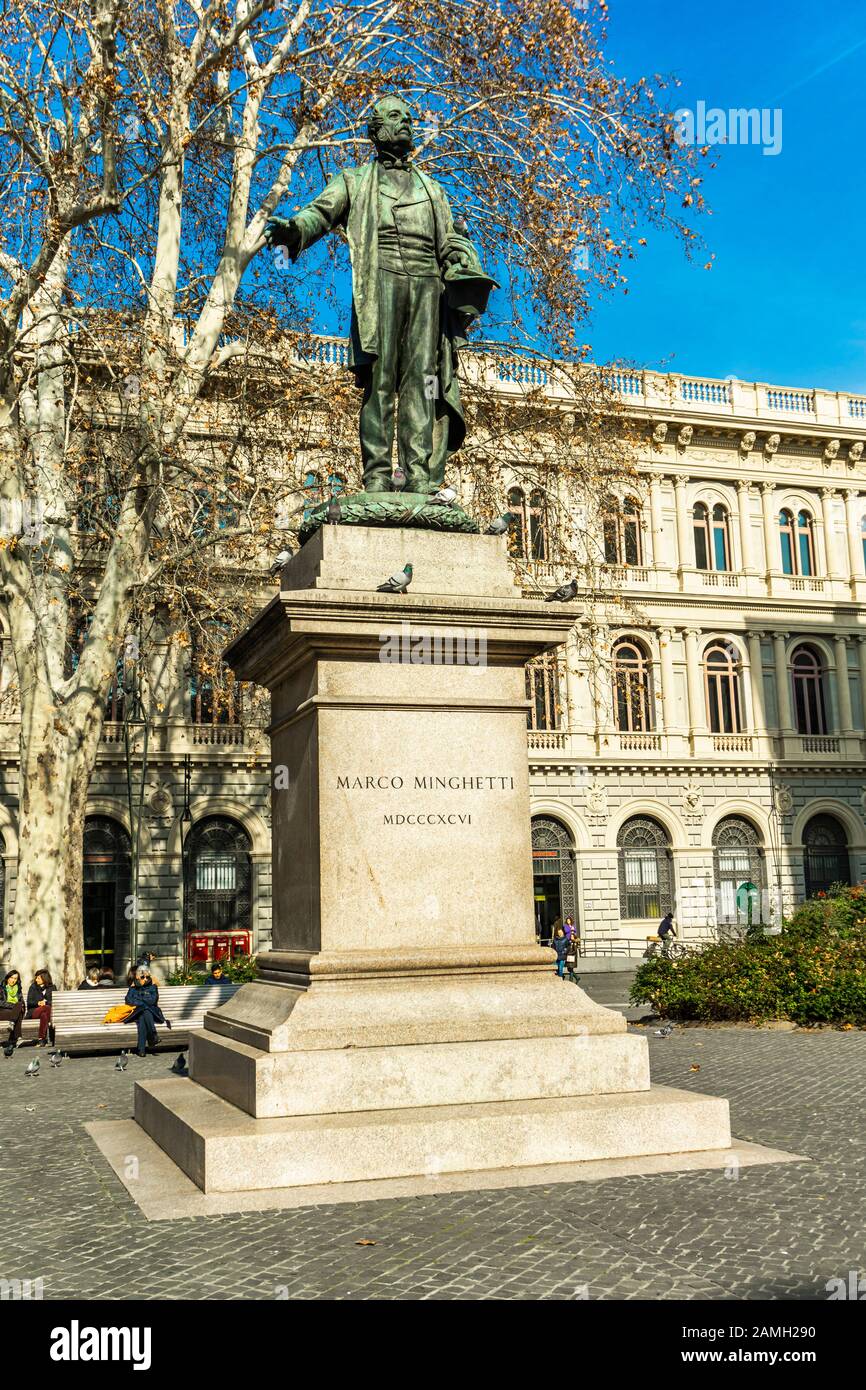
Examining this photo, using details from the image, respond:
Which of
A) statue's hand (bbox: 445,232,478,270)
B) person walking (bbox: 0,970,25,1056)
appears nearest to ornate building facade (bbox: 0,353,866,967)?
person walking (bbox: 0,970,25,1056)

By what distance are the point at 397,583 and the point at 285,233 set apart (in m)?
2.33

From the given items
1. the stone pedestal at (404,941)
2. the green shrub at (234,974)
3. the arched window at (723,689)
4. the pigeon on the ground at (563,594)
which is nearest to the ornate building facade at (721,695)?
the arched window at (723,689)

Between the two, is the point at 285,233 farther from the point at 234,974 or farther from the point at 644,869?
the point at 644,869

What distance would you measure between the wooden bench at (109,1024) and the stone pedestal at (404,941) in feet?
26.2

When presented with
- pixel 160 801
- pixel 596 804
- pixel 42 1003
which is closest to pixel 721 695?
pixel 596 804

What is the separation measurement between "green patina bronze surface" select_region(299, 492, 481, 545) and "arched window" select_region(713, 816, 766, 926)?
3309 centimetres

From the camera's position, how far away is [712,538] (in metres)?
41.4

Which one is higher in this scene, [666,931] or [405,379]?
[405,379]

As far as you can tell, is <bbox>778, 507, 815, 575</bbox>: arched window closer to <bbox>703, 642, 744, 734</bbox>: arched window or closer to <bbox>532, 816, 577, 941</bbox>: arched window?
<bbox>703, 642, 744, 734</bbox>: arched window
